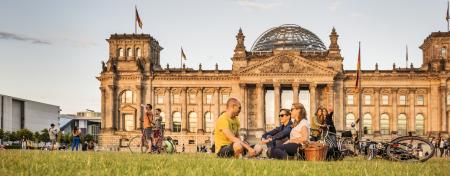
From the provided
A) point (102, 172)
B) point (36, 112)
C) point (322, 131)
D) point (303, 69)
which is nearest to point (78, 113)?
point (36, 112)

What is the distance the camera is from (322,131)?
23.7 meters

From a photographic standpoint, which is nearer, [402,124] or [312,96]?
[312,96]

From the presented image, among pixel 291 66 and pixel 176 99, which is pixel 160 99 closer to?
pixel 176 99

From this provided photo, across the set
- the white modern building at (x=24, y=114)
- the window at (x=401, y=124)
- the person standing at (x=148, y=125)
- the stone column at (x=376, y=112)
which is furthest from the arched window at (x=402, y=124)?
the white modern building at (x=24, y=114)

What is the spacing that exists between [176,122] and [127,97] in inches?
294

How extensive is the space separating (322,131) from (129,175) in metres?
14.9

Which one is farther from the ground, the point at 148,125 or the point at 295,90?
the point at 295,90

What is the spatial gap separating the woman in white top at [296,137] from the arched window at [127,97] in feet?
227

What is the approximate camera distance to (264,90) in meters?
83.6

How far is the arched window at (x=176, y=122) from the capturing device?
3410 inches

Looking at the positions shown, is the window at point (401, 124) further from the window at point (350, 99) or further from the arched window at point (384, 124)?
the window at point (350, 99)

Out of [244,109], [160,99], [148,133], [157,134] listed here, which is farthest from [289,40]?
[148,133]

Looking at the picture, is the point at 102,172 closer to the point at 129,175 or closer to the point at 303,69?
the point at 129,175

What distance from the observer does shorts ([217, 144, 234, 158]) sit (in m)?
16.9
